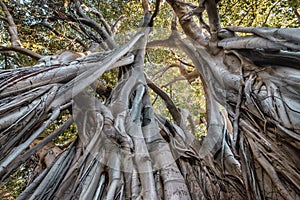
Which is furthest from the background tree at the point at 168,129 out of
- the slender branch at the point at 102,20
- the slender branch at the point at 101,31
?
the slender branch at the point at 102,20

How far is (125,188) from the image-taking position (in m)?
1.48

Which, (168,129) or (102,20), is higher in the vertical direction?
(102,20)

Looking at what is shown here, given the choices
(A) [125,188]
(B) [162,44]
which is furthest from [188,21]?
(A) [125,188]

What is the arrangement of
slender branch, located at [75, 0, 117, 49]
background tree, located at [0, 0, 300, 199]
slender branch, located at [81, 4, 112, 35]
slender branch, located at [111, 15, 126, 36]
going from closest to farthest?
background tree, located at [0, 0, 300, 199]
slender branch, located at [75, 0, 117, 49]
slender branch, located at [81, 4, 112, 35]
slender branch, located at [111, 15, 126, 36]

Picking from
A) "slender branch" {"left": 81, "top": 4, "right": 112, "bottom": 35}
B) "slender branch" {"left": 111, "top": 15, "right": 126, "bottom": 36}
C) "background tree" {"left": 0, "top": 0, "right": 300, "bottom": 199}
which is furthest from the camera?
"slender branch" {"left": 111, "top": 15, "right": 126, "bottom": 36}

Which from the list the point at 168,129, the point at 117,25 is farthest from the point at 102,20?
the point at 168,129

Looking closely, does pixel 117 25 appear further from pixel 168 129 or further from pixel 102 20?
pixel 168 129

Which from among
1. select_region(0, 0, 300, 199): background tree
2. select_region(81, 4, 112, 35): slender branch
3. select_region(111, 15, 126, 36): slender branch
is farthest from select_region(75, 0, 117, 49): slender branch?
select_region(0, 0, 300, 199): background tree

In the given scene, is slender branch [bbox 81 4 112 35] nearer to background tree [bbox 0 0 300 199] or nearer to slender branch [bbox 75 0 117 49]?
slender branch [bbox 75 0 117 49]

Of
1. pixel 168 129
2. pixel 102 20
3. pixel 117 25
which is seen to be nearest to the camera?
pixel 168 129

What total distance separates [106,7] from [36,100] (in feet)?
11.3

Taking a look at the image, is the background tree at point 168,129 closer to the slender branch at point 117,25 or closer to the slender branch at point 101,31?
the slender branch at point 101,31

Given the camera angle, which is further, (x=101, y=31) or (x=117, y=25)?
(x=117, y=25)

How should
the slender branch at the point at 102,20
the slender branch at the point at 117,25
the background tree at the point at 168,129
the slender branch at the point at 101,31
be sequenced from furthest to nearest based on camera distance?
the slender branch at the point at 117,25 < the slender branch at the point at 102,20 < the slender branch at the point at 101,31 < the background tree at the point at 168,129
